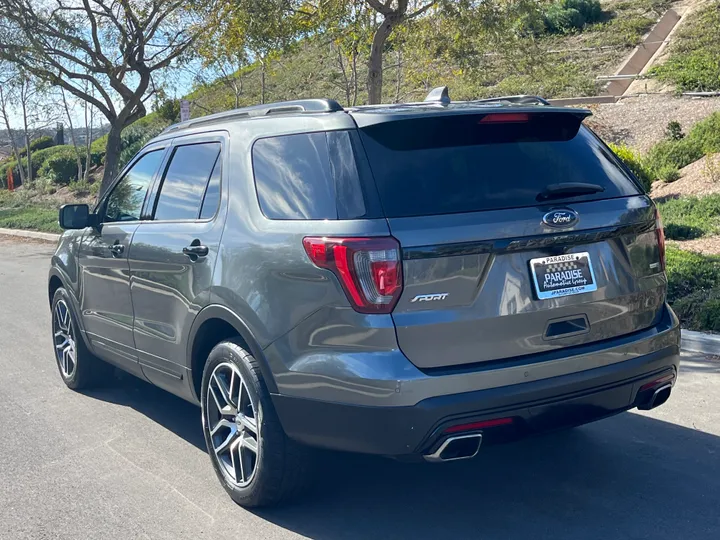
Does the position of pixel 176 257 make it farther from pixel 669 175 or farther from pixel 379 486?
pixel 669 175

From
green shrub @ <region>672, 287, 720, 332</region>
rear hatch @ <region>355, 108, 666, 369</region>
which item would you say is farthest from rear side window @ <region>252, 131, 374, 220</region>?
green shrub @ <region>672, 287, 720, 332</region>

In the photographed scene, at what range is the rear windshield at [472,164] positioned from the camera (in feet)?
12.4

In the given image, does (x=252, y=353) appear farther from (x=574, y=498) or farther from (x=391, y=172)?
(x=574, y=498)

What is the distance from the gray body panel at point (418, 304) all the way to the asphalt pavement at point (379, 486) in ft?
2.54

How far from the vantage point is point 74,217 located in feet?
19.2

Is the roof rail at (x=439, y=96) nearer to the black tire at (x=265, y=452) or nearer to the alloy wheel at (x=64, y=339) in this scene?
the black tire at (x=265, y=452)

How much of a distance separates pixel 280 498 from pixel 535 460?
60.7 inches

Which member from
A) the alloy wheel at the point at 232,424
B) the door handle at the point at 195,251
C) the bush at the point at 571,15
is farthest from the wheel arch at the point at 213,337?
the bush at the point at 571,15

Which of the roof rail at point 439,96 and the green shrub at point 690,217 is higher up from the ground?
the roof rail at point 439,96

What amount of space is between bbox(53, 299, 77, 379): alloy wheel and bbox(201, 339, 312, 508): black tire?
2.70 meters

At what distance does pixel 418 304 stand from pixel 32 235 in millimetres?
19221

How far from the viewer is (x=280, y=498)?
419cm

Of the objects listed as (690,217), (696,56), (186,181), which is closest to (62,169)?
(696,56)

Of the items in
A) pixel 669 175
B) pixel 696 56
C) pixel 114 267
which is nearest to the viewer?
pixel 114 267
